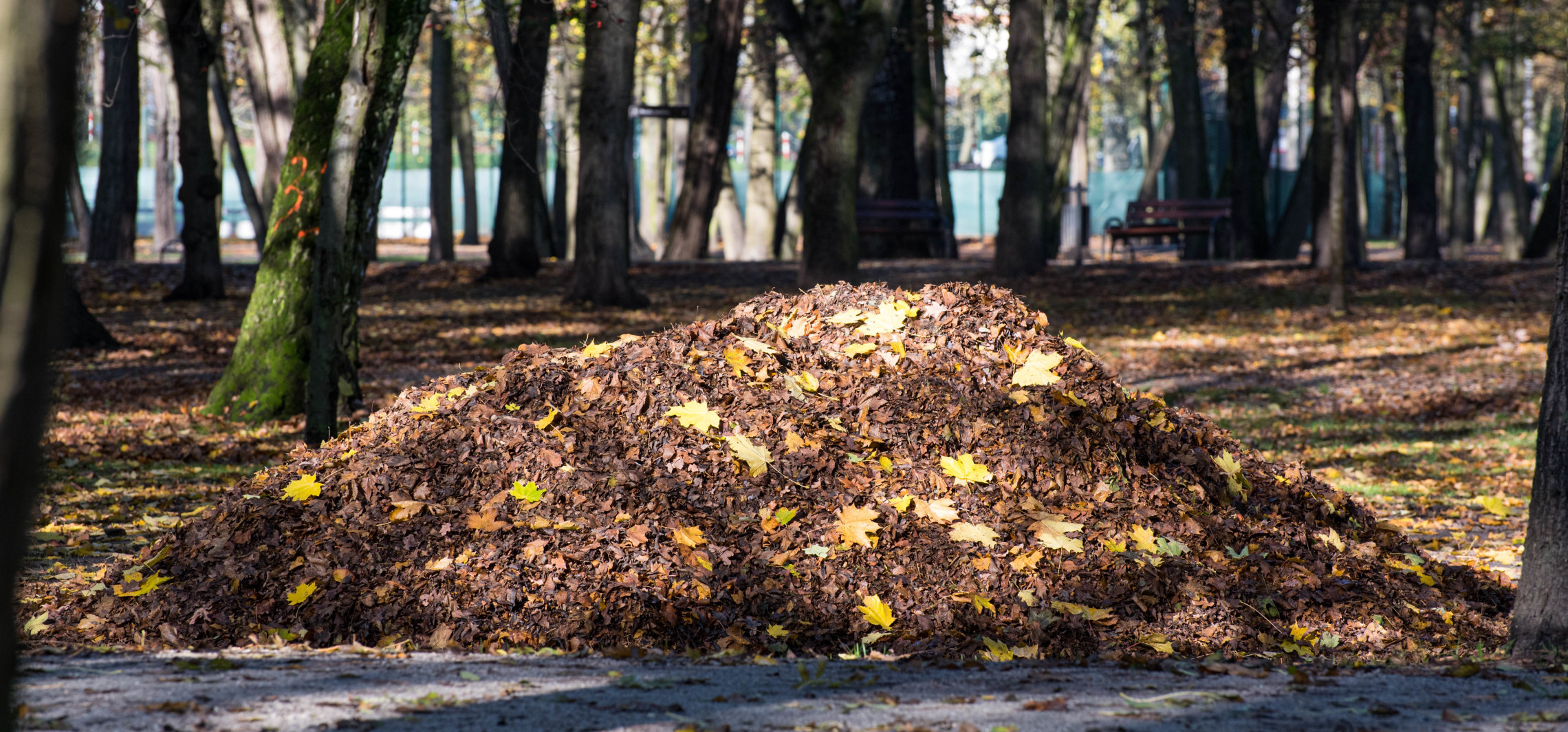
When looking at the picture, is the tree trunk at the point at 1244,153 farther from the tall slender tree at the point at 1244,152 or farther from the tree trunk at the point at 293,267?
the tree trunk at the point at 293,267

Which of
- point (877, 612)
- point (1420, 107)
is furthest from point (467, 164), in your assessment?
point (877, 612)

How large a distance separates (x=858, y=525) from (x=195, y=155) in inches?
414

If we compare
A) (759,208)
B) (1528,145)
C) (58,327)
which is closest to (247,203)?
(759,208)

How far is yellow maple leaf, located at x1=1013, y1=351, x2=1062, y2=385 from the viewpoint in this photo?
499 centimetres

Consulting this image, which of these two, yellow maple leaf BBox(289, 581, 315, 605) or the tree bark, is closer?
yellow maple leaf BBox(289, 581, 315, 605)

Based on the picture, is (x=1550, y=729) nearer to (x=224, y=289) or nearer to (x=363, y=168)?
(x=363, y=168)

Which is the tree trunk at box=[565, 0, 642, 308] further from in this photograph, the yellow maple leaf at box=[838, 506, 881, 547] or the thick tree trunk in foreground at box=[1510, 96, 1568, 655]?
the thick tree trunk in foreground at box=[1510, 96, 1568, 655]

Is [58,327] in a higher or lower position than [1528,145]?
lower

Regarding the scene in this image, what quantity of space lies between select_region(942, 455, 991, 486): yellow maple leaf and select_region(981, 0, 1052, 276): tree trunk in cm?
1082

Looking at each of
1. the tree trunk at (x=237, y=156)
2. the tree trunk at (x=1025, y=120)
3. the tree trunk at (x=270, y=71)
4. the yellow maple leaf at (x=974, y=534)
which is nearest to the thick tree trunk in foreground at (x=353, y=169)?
the yellow maple leaf at (x=974, y=534)

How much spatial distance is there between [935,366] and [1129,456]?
0.78 meters


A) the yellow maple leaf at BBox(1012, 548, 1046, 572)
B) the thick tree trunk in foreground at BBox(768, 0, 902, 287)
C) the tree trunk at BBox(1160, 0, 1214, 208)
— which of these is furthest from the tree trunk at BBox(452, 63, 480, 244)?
the yellow maple leaf at BBox(1012, 548, 1046, 572)

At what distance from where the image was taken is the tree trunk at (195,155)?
10.7 m

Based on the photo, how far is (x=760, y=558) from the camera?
4.08 meters
